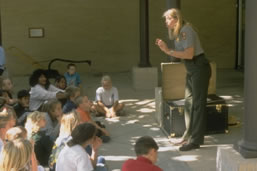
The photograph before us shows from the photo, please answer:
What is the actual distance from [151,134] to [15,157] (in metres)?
3.91

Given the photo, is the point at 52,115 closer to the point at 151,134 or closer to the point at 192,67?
the point at 151,134

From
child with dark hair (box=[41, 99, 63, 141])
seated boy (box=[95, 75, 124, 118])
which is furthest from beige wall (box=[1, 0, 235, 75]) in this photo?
child with dark hair (box=[41, 99, 63, 141])

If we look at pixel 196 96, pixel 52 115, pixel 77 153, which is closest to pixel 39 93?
pixel 52 115

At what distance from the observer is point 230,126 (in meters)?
7.53

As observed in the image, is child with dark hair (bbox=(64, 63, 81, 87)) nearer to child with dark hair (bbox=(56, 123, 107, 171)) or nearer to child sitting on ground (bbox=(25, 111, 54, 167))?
child sitting on ground (bbox=(25, 111, 54, 167))

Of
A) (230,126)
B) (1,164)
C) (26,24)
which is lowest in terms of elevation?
(230,126)

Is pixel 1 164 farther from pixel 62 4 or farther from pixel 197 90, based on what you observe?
pixel 62 4

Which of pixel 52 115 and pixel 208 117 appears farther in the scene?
pixel 208 117

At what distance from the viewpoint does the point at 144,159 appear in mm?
3844

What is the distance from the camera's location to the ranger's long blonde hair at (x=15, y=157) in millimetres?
3627

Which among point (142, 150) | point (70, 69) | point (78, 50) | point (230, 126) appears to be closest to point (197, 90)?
point (230, 126)

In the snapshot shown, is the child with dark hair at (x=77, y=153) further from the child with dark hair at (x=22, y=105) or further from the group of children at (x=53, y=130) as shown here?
the child with dark hair at (x=22, y=105)

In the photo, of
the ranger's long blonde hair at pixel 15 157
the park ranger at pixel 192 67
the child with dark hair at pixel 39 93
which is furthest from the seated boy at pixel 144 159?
the child with dark hair at pixel 39 93

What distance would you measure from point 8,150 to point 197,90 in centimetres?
304
